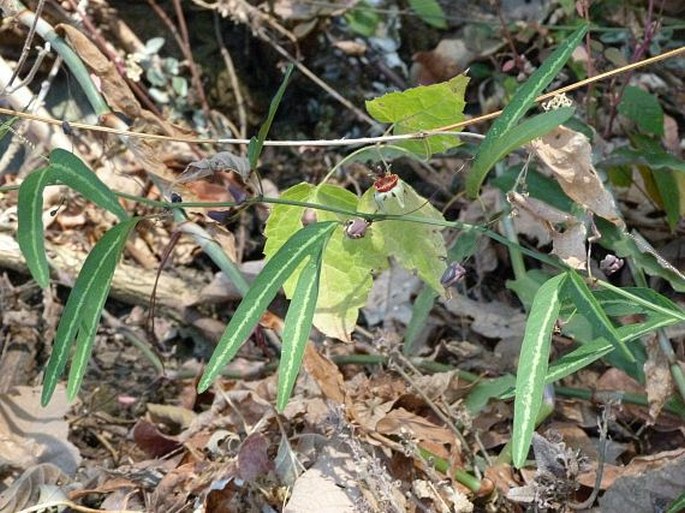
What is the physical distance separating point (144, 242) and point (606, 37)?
1.38 meters

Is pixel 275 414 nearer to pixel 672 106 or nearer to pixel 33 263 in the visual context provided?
pixel 33 263

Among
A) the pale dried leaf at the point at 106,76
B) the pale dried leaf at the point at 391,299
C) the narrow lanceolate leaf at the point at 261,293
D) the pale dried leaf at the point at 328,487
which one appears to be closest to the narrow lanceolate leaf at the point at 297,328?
the narrow lanceolate leaf at the point at 261,293

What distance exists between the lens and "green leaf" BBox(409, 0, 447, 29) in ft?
8.64

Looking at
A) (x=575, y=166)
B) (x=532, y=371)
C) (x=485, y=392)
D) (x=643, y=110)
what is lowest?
(x=485, y=392)

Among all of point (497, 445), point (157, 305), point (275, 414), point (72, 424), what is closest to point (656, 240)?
point (497, 445)

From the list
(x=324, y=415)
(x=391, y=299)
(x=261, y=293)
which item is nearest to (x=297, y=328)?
(x=261, y=293)

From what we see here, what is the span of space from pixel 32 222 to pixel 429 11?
1654 mm

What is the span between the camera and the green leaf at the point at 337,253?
4.98 feet

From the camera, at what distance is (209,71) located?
271 centimetres

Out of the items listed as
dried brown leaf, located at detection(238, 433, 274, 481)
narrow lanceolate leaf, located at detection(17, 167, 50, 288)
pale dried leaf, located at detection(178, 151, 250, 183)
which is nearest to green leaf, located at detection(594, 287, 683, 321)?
pale dried leaf, located at detection(178, 151, 250, 183)

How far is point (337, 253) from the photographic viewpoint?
153 centimetres

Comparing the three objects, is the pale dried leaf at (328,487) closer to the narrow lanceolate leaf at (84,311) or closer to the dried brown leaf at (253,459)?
the dried brown leaf at (253,459)

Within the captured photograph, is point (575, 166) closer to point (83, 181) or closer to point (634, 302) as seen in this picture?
point (634, 302)

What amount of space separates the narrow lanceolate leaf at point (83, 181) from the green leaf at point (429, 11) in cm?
152
